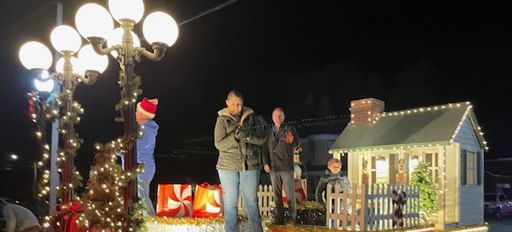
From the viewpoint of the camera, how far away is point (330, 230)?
7367 mm

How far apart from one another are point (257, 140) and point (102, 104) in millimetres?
24346

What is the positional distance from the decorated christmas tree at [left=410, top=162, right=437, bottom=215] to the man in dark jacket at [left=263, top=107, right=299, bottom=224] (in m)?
3.30

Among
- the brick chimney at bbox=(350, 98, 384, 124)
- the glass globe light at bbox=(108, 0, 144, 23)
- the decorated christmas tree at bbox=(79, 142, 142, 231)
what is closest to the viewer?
the decorated christmas tree at bbox=(79, 142, 142, 231)

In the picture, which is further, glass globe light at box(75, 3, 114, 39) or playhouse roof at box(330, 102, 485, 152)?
playhouse roof at box(330, 102, 485, 152)

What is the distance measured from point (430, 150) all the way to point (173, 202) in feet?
18.1

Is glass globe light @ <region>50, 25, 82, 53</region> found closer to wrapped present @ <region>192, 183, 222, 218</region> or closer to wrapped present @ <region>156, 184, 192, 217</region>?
wrapped present @ <region>156, 184, 192, 217</region>

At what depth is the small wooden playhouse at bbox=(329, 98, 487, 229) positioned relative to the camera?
35.4 feet

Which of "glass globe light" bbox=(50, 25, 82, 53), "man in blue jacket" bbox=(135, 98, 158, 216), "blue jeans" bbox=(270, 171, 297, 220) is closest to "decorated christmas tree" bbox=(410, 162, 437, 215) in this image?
"blue jeans" bbox=(270, 171, 297, 220)

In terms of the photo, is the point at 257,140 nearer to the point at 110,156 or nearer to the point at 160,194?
the point at 110,156

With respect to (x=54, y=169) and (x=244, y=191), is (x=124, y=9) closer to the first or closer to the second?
(x=244, y=191)

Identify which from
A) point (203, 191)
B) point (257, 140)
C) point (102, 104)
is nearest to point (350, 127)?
point (203, 191)

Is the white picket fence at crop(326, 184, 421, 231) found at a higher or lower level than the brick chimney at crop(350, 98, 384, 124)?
lower

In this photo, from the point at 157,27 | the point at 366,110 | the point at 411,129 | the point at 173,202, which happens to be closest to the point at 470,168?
the point at 411,129

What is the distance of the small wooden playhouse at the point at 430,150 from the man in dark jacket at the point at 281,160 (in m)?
3.79
